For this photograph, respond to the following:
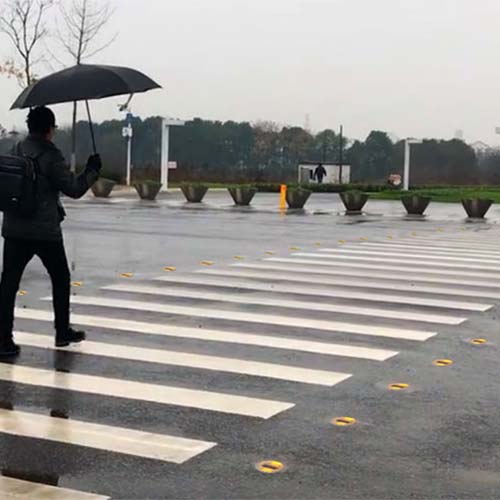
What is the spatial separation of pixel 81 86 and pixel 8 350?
91.8 inches

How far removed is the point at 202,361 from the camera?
730cm

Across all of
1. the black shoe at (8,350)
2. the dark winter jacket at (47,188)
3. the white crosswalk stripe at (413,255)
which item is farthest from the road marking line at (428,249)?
the black shoe at (8,350)

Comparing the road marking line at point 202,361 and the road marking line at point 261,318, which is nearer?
the road marking line at point 202,361

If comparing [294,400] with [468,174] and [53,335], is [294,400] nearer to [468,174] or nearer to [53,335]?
[53,335]

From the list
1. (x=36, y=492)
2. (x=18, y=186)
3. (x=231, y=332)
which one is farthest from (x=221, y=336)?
(x=36, y=492)

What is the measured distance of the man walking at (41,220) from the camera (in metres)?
7.34

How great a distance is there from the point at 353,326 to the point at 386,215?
67.9 ft

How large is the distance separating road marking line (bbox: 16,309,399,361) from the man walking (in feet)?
4.18

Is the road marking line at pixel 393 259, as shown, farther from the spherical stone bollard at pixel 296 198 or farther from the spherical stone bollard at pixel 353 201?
the spherical stone bollard at pixel 296 198

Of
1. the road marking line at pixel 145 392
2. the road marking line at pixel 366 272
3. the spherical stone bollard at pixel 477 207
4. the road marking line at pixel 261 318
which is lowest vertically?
the road marking line at pixel 145 392

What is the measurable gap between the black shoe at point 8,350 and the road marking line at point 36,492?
2.88 metres

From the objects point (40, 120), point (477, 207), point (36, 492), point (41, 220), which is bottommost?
point (36, 492)

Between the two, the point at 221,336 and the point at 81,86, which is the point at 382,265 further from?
the point at 81,86

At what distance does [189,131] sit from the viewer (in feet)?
260
